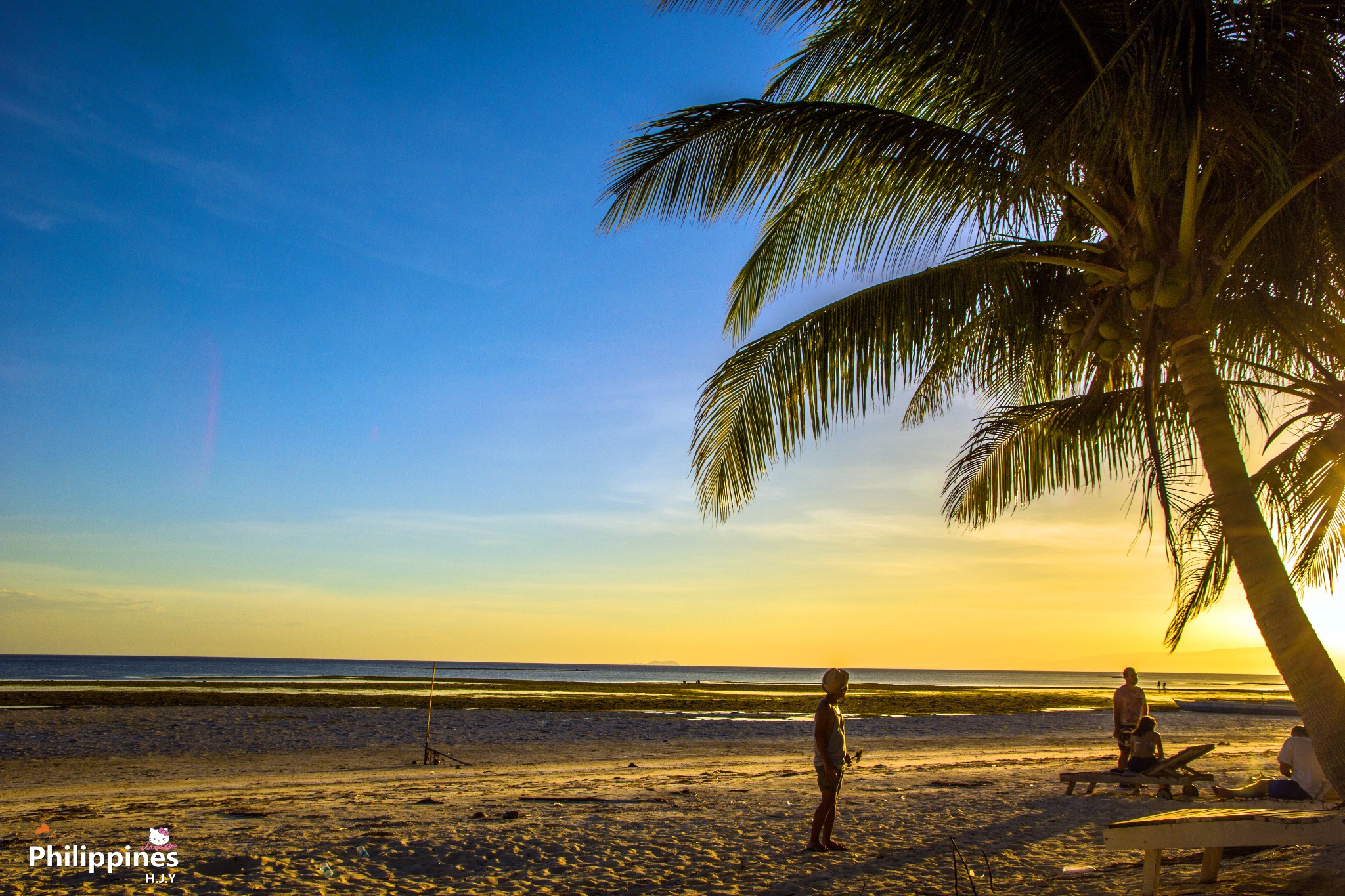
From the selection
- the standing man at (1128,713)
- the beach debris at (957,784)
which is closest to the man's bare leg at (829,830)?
the beach debris at (957,784)

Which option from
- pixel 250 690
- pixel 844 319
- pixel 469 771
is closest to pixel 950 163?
pixel 844 319

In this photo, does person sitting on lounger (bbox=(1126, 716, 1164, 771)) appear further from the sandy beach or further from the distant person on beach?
the distant person on beach

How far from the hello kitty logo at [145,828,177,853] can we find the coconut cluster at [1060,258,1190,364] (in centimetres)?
728

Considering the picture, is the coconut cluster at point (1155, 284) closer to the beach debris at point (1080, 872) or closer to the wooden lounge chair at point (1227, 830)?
the wooden lounge chair at point (1227, 830)

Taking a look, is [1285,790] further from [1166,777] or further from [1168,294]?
[1168,294]

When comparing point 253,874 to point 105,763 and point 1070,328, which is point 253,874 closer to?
point 1070,328

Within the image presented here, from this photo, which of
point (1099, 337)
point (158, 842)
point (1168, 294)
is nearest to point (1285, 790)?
point (1099, 337)

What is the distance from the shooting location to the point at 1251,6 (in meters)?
3.84

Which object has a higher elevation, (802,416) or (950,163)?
(950,163)

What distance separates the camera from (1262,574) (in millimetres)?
4023

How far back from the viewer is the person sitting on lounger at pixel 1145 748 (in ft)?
29.8

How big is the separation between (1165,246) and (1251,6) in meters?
1.17

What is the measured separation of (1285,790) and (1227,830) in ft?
13.3

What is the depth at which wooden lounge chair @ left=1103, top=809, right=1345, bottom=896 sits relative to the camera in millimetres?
4109
